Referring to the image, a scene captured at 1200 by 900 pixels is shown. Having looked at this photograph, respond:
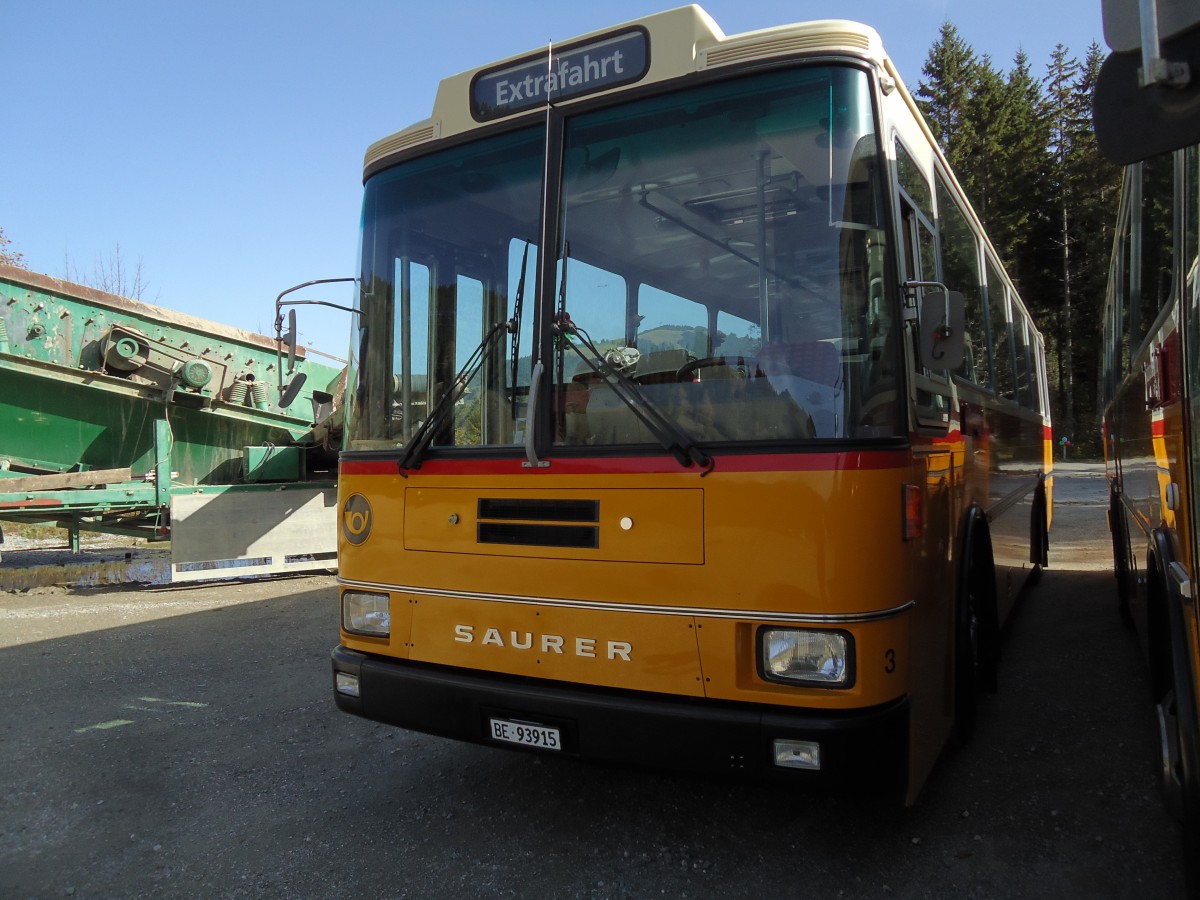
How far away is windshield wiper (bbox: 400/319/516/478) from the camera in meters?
3.42

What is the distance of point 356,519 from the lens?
3650mm

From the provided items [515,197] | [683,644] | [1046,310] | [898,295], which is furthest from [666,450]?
[1046,310]

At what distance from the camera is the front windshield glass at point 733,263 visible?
2.79 meters

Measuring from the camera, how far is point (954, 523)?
368 cm

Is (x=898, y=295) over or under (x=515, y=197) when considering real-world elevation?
under

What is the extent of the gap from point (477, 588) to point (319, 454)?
8.40 meters

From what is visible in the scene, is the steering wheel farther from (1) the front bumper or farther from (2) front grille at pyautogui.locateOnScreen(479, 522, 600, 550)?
(1) the front bumper

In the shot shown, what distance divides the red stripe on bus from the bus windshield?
0.07 metres

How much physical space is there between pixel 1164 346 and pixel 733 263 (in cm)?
144

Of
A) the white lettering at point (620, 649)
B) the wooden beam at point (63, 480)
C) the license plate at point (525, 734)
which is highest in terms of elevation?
the wooden beam at point (63, 480)

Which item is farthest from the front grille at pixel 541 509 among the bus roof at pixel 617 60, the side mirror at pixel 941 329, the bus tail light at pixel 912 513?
the bus roof at pixel 617 60

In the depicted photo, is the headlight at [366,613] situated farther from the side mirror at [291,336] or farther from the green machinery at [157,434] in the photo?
the green machinery at [157,434]

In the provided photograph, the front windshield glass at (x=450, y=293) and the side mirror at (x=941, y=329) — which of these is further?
the front windshield glass at (x=450, y=293)

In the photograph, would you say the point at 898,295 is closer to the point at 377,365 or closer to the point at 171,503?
the point at 377,365
